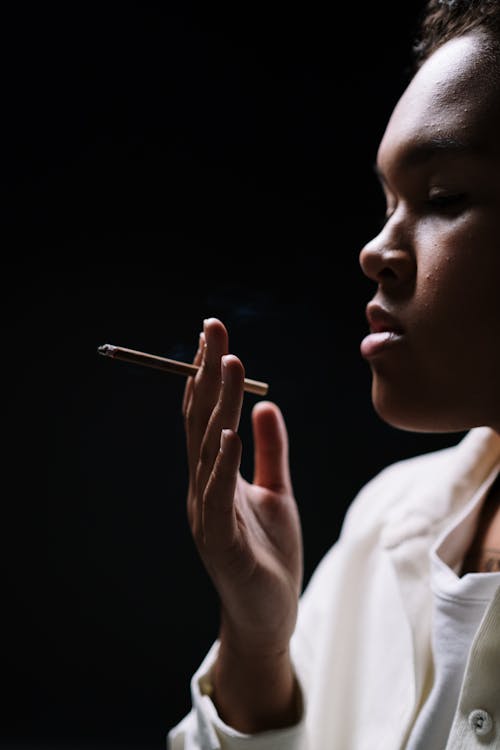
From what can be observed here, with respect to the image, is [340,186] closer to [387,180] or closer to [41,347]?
[387,180]

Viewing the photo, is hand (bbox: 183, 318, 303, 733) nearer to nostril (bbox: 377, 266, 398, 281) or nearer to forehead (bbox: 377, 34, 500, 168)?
nostril (bbox: 377, 266, 398, 281)

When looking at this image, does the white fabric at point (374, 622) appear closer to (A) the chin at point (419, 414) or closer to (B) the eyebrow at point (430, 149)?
(A) the chin at point (419, 414)

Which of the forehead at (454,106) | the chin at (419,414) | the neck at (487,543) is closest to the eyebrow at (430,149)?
the forehead at (454,106)

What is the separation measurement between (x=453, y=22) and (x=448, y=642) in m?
0.79

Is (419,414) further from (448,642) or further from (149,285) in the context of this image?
(149,285)

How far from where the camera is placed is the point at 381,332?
101 centimetres

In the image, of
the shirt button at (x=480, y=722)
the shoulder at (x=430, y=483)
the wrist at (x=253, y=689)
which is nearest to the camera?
the shirt button at (x=480, y=722)

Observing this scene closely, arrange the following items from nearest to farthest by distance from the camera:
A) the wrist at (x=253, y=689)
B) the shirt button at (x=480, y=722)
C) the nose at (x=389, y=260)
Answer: the shirt button at (x=480, y=722) < the nose at (x=389, y=260) < the wrist at (x=253, y=689)

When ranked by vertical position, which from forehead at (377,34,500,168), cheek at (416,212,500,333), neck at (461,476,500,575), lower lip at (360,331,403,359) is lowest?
neck at (461,476,500,575)

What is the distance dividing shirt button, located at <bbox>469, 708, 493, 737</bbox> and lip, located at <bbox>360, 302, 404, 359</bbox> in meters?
0.43

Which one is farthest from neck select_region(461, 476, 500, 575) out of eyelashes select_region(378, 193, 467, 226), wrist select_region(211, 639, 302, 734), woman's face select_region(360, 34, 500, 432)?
eyelashes select_region(378, 193, 467, 226)

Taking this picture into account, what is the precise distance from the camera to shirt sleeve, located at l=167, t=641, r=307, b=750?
1052mm

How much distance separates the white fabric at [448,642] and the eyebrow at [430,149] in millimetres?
501

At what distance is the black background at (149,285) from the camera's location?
1265mm
